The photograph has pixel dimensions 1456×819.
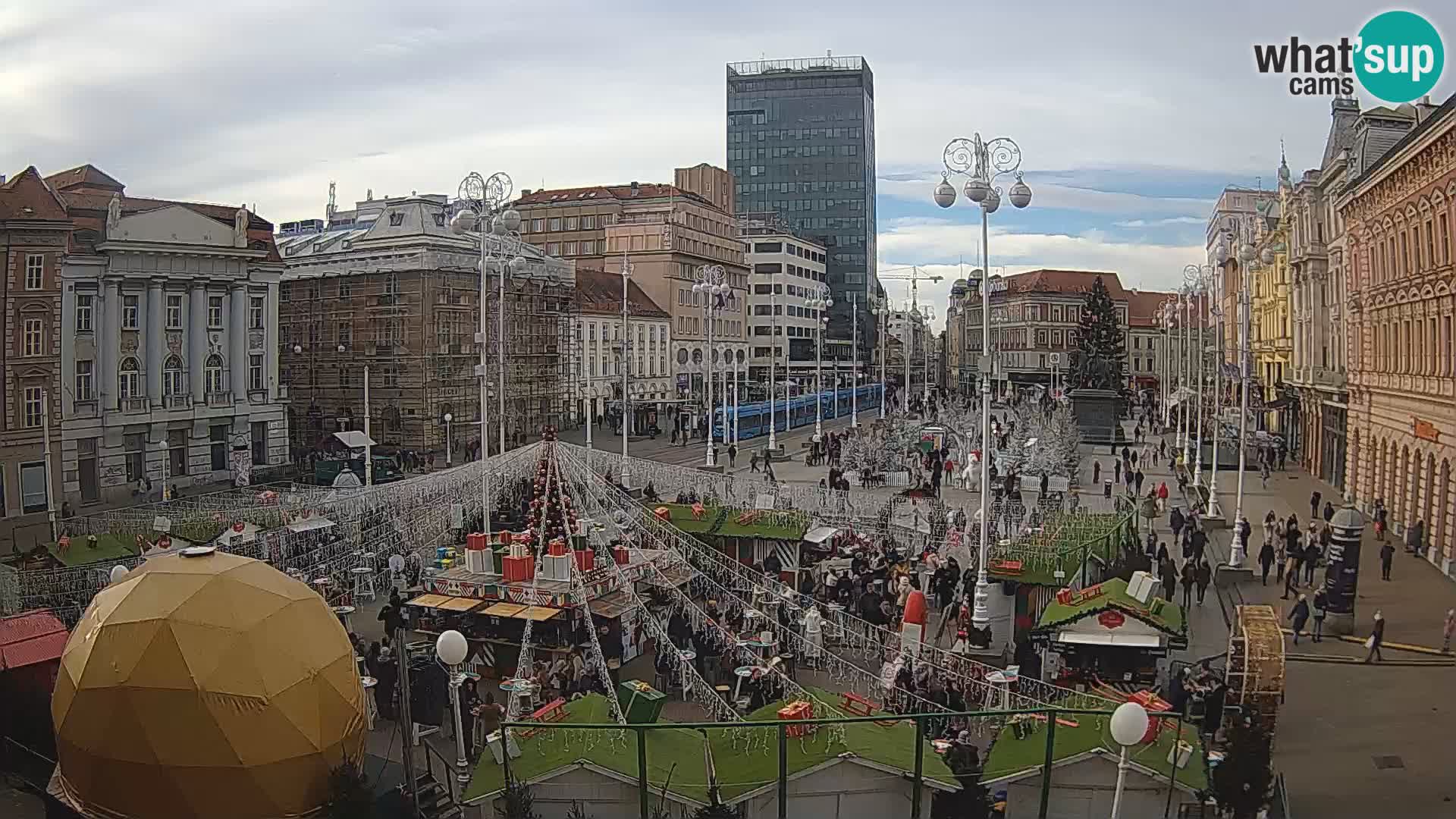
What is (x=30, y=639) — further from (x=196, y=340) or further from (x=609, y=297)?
(x=609, y=297)

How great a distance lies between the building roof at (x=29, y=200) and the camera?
3509cm

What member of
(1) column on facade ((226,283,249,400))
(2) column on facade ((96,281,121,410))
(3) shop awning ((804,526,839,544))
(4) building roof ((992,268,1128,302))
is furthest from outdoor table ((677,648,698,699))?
(4) building roof ((992,268,1128,302))

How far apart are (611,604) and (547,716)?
5974mm

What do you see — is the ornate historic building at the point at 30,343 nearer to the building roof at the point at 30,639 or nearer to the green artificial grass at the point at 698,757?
the building roof at the point at 30,639

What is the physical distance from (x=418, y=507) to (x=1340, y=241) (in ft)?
116

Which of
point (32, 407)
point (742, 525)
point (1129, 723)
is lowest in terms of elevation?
point (742, 525)

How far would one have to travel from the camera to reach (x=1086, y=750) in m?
11.4

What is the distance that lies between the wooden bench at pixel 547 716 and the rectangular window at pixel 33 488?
28.9 metres

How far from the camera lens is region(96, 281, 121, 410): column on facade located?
39875mm

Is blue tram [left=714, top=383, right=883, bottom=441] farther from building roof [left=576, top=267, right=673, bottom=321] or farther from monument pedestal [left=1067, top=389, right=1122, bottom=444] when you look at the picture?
monument pedestal [left=1067, top=389, right=1122, bottom=444]

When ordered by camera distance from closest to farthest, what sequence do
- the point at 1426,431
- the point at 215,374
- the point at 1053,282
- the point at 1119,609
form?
1. the point at 1119,609
2. the point at 1426,431
3. the point at 215,374
4. the point at 1053,282

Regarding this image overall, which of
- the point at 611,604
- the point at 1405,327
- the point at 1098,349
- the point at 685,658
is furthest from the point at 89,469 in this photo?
the point at 1098,349

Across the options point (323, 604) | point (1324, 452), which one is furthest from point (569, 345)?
point (323, 604)

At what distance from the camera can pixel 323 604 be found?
11195mm
